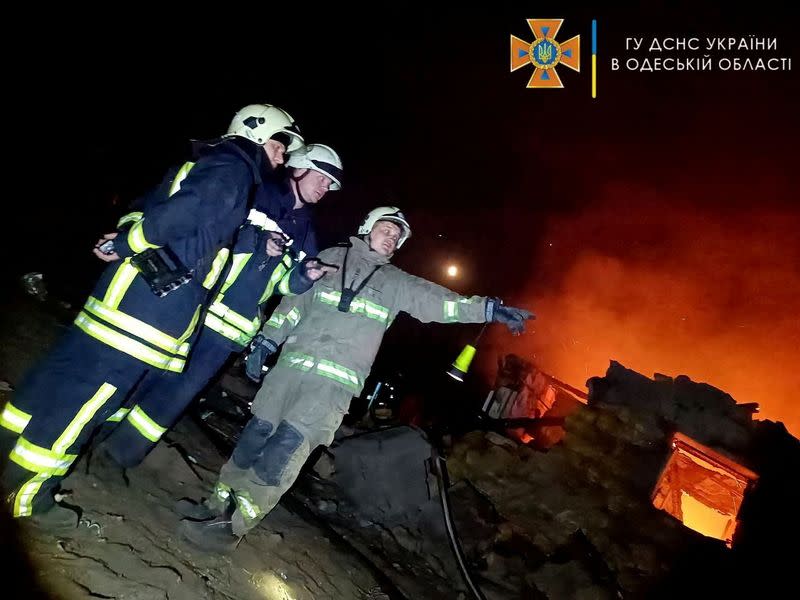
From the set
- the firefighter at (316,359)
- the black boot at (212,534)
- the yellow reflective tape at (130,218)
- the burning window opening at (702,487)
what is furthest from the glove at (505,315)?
the burning window opening at (702,487)

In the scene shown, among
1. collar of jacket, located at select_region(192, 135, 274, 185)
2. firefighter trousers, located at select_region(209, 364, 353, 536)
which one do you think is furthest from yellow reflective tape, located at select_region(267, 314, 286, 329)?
collar of jacket, located at select_region(192, 135, 274, 185)

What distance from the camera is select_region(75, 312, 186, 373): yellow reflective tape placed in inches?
90.8

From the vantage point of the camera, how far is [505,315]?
3.55m

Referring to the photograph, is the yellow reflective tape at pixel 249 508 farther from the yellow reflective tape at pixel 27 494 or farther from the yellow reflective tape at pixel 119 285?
the yellow reflective tape at pixel 119 285

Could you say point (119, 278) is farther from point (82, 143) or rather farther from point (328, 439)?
point (82, 143)

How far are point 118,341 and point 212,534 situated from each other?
142cm

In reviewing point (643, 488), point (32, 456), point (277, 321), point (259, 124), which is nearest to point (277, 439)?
point (277, 321)

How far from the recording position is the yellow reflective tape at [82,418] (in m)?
2.28

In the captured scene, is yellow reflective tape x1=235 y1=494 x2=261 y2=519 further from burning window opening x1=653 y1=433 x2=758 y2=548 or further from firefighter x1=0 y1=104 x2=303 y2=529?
burning window opening x1=653 y1=433 x2=758 y2=548

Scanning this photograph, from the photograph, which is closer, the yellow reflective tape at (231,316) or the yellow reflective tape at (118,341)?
the yellow reflective tape at (118,341)

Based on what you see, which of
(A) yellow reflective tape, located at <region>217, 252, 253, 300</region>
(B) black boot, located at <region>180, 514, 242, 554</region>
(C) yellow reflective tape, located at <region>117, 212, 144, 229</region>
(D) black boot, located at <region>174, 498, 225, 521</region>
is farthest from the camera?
(A) yellow reflective tape, located at <region>217, 252, 253, 300</region>

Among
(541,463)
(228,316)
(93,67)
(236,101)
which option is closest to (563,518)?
(541,463)

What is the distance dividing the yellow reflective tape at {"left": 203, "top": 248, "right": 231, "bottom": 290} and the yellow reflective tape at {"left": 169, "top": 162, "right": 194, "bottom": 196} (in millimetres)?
442

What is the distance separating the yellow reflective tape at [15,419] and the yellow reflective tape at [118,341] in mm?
519
